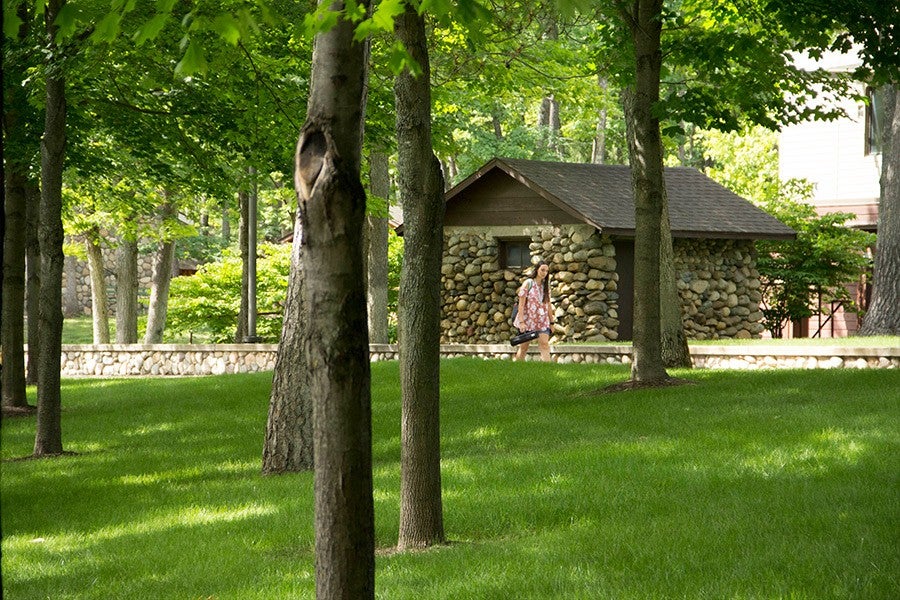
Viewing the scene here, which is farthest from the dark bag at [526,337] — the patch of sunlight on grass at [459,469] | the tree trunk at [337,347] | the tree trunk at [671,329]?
the tree trunk at [337,347]

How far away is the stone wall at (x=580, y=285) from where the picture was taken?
25.2m

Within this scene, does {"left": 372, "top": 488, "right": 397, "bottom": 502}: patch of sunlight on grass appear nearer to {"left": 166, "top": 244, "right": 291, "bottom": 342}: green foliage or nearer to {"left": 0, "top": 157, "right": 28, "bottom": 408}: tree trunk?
{"left": 0, "top": 157, "right": 28, "bottom": 408}: tree trunk

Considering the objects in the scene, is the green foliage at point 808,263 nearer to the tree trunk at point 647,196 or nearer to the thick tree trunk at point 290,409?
the tree trunk at point 647,196

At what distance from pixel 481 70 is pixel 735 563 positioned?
13.8 meters

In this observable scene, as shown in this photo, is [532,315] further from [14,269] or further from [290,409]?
[290,409]

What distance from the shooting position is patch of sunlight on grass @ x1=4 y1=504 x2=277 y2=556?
8.61 metres

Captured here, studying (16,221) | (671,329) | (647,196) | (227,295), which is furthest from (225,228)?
(647,196)

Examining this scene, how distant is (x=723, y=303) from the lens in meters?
27.0

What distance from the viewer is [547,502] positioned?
8656mm

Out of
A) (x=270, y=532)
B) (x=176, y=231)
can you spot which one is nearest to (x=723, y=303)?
(x=176, y=231)

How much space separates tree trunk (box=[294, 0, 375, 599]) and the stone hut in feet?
66.3

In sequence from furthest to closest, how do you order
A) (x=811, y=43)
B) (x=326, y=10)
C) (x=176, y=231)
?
(x=176, y=231), (x=811, y=43), (x=326, y=10)

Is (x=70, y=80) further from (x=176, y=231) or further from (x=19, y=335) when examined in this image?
(x=176, y=231)

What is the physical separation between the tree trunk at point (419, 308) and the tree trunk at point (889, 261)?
18.6 metres
